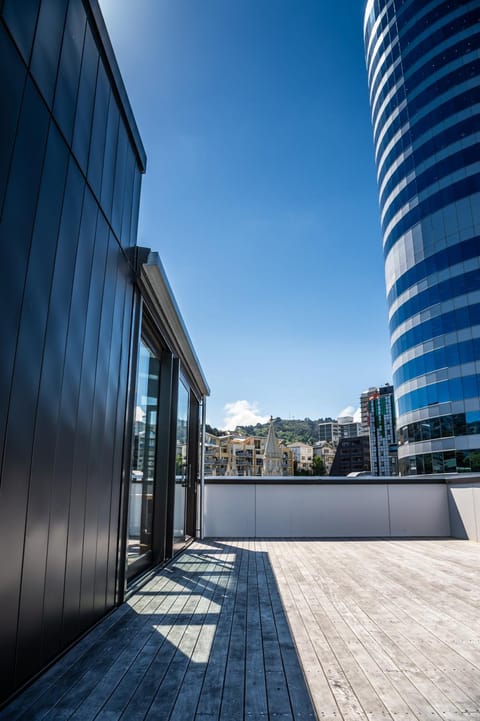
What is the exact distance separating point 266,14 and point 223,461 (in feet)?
229

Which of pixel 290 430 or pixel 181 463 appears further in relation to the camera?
pixel 290 430

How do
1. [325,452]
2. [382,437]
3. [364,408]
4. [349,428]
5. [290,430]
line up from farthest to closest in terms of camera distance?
1. [349,428]
2. [290,430]
3. [364,408]
4. [325,452]
5. [382,437]

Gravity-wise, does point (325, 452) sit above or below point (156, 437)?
above

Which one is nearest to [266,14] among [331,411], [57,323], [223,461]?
[57,323]

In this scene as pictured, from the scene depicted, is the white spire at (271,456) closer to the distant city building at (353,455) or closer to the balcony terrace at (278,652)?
the distant city building at (353,455)

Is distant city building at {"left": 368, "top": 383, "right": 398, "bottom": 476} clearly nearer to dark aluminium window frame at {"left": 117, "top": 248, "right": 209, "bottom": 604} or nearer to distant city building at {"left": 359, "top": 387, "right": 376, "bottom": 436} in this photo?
distant city building at {"left": 359, "top": 387, "right": 376, "bottom": 436}

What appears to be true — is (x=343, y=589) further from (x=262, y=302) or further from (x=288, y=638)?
(x=262, y=302)

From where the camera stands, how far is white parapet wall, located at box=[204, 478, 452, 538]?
852cm

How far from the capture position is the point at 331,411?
126 meters

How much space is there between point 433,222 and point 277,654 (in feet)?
88.0

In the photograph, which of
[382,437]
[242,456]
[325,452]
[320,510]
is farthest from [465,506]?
[325,452]

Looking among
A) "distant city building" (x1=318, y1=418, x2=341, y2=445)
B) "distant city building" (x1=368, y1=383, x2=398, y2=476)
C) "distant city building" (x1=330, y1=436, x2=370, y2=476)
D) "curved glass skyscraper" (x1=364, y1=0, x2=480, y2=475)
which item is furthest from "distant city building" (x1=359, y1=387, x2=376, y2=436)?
"curved glass skyscraper" (x1=364, y1=0, x2=480, y2=475)

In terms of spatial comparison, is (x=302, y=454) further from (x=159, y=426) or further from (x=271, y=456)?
(x=159, y=426)

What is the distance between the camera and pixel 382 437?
75.4 meters
